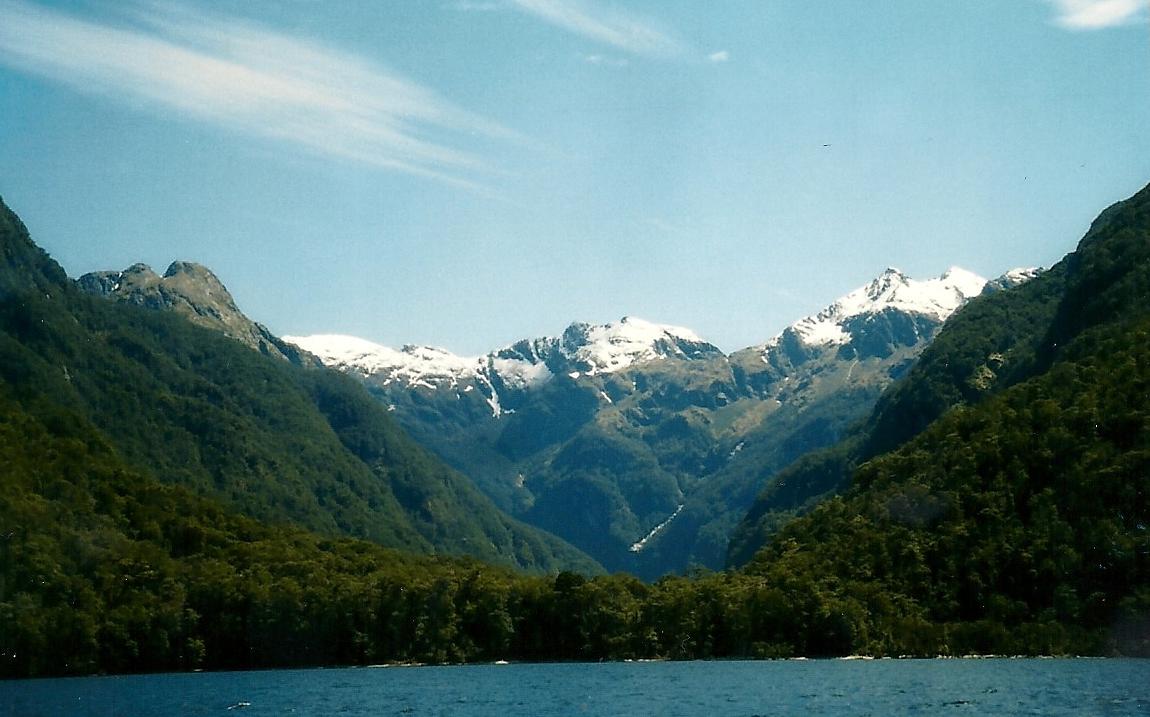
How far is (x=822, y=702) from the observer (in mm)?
136125

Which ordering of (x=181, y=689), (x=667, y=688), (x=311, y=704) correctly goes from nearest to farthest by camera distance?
(x=311, y=704) → (x=667, y=688) → (x=181, y=689)

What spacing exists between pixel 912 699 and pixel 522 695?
47.1 metres

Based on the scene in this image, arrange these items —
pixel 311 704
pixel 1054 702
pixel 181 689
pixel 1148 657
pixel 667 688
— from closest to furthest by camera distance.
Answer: pixel 1054 702 → pixel 311 704 → pixel 667 688 → pixel 181 689 → pixel 1148 657

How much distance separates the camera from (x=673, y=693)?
157 meters

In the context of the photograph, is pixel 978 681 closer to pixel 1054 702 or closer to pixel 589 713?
pixel 1054 702

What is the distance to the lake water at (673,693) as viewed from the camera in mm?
130375

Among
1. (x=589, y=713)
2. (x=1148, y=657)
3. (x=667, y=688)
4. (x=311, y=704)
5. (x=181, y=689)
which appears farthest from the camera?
(x=1148, y=657)

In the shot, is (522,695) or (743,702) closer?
(743,702)

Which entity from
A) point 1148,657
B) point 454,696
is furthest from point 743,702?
point 1148,657

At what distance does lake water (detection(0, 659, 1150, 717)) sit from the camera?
130 meters

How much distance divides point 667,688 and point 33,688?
8637 cm

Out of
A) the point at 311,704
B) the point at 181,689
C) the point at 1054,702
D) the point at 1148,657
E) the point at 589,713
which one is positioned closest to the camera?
the point at 1054,702

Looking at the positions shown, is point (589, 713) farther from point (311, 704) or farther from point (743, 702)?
point (311, 704)

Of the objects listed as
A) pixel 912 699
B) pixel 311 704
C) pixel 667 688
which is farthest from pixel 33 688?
pixel 912 699
